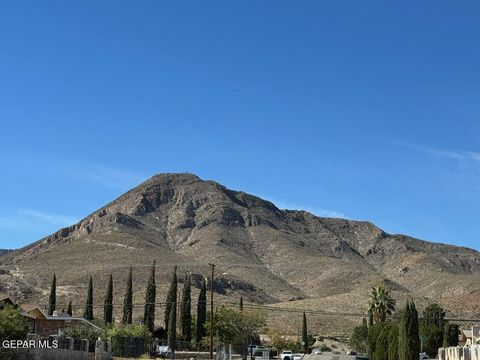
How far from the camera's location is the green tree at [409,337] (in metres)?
56.9

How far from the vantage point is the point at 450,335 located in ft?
269

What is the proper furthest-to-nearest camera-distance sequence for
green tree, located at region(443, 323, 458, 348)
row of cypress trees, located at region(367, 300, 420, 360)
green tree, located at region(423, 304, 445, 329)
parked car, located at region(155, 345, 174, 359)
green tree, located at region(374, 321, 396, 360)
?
green tree, located at region(423, 304, 445, 329) < green tree, located at region(443, 323, 458, 348) < parked car, located at region(155, 345, 174, 359) < green tree, located at region(374, 321, 396, 360) < row of cypress trees, located at region(367, 300, 420, 360)

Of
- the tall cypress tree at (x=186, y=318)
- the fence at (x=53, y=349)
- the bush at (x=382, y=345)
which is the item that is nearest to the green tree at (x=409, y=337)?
the bush at (x=382, y=345)

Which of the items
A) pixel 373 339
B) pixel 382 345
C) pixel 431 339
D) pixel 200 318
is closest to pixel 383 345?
pixel 382 345

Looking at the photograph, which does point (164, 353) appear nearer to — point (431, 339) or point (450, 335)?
point (431, 339)

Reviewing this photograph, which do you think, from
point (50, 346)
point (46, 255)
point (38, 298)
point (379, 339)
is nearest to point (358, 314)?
point (38, 298)

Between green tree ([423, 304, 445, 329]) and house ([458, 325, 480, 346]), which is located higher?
green tree ([423, 304, 445, 329])

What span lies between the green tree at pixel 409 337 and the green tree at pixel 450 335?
70.2 ft

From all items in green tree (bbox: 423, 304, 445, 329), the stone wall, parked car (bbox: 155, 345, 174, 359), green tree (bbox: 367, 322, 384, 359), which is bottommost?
parked car (bbox: 155, 345, 174, 359)

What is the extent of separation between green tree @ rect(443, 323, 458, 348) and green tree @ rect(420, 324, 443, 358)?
220 cm

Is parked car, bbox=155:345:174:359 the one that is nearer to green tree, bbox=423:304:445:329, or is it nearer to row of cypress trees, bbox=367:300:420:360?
row of cypress trees, bbox=367:300:420:360

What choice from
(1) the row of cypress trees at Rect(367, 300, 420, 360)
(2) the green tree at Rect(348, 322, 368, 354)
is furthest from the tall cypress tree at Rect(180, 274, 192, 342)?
(1) the row of cypress trees at Rect(367, 300, 420, 360)

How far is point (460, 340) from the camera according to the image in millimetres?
94000

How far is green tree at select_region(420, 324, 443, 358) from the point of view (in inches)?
3334
